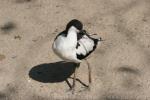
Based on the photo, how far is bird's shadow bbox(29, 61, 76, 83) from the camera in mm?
6648

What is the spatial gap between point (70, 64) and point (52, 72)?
1.07 feet

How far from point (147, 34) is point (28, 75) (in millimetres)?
1954

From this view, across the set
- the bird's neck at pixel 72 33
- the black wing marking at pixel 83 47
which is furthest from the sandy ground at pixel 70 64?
the bird's neck at pixel 72 33

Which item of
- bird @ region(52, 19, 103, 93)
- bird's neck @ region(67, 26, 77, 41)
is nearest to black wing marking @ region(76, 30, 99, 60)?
bird @ region(52, 19, 103, 93)

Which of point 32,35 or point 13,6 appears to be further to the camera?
point 13,6

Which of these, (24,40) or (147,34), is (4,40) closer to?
(24,40)

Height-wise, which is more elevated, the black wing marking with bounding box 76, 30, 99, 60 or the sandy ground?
the black wing marking with bounding box 76, 30, 99, 60

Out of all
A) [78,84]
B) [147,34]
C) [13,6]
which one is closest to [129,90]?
[78,84]

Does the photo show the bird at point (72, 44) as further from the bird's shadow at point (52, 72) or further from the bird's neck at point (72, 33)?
the bird's shadow at point (52, 72)

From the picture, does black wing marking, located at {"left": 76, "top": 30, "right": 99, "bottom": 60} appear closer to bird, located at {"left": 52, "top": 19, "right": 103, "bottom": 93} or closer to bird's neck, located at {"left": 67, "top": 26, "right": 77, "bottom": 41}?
bird, located at {"left": 52, "top": 19, "right": 103, "bottom": 93}

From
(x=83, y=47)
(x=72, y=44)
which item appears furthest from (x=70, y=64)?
(x=72, y=44)

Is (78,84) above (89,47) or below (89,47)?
below

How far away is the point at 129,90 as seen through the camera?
634 centimetres

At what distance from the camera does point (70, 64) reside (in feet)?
22.8
